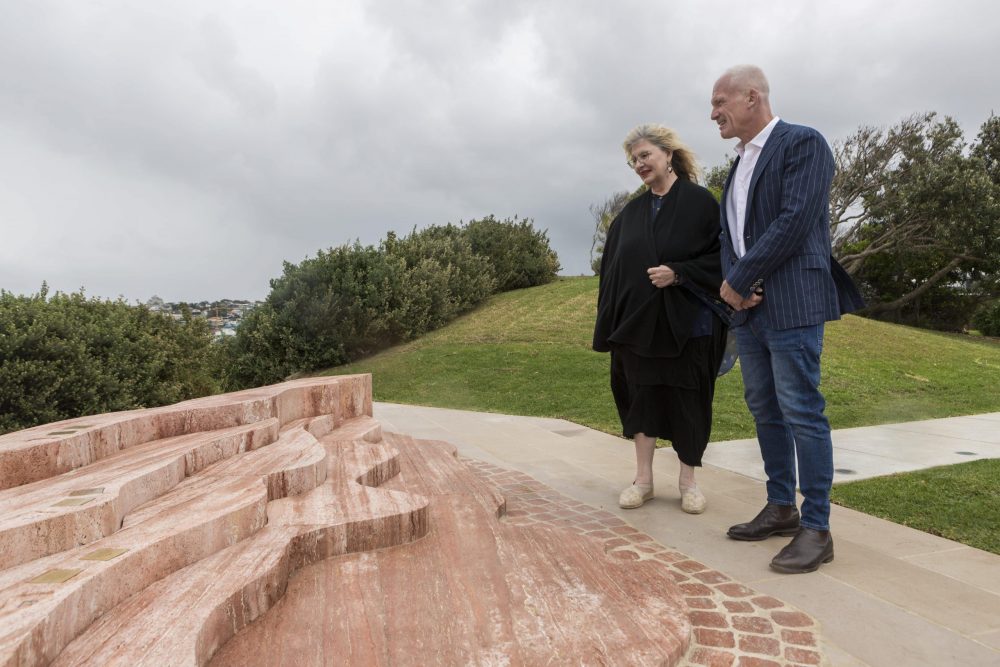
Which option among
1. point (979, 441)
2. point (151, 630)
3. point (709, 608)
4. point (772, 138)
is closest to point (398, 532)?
point (151, 630)

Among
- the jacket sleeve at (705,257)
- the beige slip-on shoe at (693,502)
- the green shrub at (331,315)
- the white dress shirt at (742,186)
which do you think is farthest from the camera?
the green shrub at (331,315)

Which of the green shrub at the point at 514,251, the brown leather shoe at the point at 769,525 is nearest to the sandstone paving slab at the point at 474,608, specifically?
the brown leather shoe at the point at 769,525

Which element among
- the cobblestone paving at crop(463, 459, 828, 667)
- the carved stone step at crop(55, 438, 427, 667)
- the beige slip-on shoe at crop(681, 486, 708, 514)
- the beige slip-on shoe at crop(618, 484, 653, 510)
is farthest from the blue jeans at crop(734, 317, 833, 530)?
the carved stone step at crop(55, 438, 427, 667)

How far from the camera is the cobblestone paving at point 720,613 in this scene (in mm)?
1947

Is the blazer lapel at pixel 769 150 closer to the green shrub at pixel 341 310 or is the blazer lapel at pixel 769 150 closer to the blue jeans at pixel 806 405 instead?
the blue jeans at pixel 806 405

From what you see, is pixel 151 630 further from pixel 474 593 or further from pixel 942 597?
pixel 942 597

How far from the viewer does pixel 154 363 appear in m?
8.62

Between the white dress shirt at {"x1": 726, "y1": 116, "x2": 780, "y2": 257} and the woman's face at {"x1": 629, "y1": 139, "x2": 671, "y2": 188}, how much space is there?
0.43 m

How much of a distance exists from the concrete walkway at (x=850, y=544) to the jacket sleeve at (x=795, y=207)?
128 cm

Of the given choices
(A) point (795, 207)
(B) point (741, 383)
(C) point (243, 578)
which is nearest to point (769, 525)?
(A) point (795, 207)

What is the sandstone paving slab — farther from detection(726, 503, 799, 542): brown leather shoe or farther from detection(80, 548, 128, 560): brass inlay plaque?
detection(726, 503, 799, 542): brown leather shoe

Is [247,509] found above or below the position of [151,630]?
above

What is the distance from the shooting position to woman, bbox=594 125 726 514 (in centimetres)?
333

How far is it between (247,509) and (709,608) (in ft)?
5.61
